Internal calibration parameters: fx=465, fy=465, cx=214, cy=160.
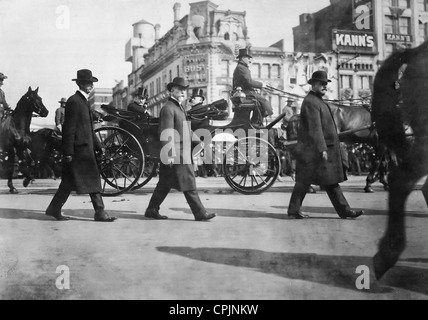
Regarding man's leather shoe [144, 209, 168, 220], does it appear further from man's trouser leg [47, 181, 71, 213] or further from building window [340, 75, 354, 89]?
building window [340, 75, 354, 89]

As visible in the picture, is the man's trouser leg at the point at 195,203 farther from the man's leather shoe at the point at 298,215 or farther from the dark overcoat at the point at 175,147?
the man's leather shoe at the point at 298,215

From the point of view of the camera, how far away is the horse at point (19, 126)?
28.2 ft

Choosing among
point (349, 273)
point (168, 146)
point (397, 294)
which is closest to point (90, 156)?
point (168, 146)

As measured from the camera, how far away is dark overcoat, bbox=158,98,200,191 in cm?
532

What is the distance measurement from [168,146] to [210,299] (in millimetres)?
2853

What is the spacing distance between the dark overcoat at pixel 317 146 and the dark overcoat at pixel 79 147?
238 centimetres

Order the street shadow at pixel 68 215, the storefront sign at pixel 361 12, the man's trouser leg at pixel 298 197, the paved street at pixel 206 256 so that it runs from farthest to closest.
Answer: the storefront sign at pixel 361 12 → the street shadow at pixel 68 215 → the man's trouser leg at pixel 298 197 → the paved street at pixel 206 256

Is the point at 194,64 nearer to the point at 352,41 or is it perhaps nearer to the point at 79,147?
the point at 352,41

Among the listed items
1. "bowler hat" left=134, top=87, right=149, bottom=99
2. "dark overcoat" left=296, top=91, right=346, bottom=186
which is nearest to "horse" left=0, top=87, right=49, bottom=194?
"bowler hat" left=134, top=87, right=149, bottom=99

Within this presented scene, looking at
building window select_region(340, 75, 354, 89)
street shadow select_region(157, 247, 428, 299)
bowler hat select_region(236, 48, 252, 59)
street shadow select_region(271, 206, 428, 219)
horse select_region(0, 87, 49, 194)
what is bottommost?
street shadow select_region(157, 247, 428, 299)

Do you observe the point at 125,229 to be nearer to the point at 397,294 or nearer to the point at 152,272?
the point at 152,272

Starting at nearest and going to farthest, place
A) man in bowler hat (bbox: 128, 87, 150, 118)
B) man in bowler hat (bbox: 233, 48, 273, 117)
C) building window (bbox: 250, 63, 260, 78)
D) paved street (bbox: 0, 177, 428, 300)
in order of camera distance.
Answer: paved street (bbox: 0, 177, 428, 300) < man in bowler hat (bbox: 233, 48, 273, 117) < man in bowler hat (bbox: 128, 87, 150, 118) < building window (bbox: 250, 63, 260, 78)

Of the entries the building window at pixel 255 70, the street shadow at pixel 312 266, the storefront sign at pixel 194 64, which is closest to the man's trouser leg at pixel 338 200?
the street shadow at pixel 312 266

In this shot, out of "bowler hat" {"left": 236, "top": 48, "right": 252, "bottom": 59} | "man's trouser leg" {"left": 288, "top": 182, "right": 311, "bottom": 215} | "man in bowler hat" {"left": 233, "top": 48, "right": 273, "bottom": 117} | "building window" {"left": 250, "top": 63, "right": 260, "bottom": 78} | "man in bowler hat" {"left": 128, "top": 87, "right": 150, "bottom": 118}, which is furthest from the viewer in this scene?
"building window" {"left": 250, "top": 63, "right": 260, "bottom": 78}
